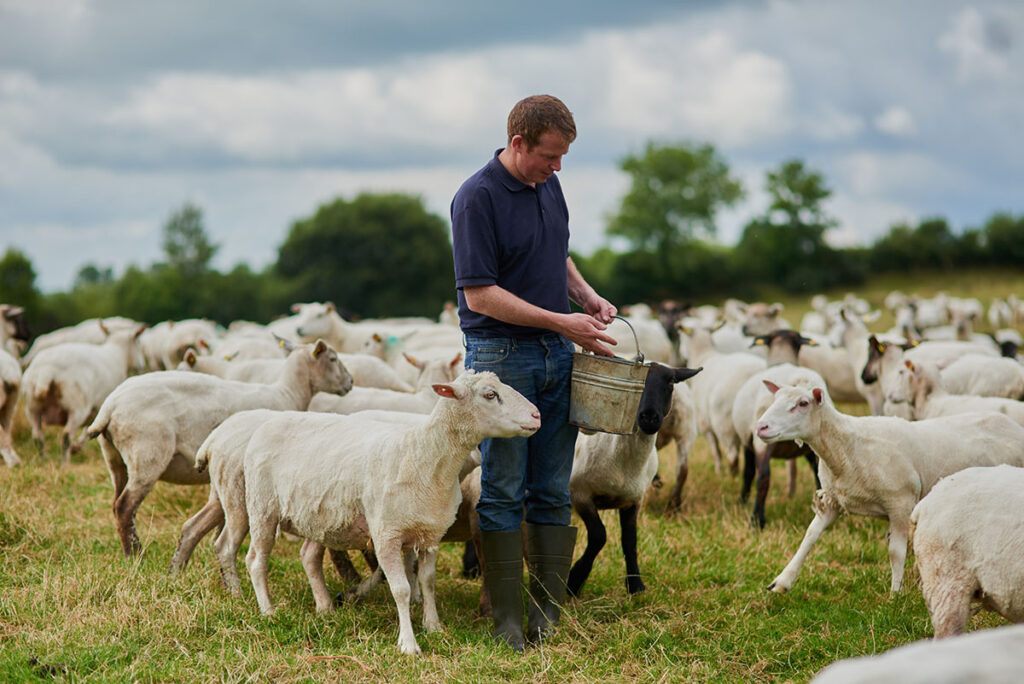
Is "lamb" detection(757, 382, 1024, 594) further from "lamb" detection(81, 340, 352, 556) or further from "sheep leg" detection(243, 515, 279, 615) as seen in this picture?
"lamb" detection(81, 340, 352, 556)

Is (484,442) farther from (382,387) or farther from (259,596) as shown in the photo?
(382,387)

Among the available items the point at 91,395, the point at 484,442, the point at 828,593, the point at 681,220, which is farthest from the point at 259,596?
the point at 681,220

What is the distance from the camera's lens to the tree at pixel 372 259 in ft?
154

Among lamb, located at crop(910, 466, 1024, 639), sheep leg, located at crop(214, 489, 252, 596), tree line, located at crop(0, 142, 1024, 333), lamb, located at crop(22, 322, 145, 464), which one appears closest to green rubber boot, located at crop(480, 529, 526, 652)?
sheep leg, located at crop(214, 489, 252, 596)

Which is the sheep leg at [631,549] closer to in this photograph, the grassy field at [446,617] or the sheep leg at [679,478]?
the grassy field at [446,617]

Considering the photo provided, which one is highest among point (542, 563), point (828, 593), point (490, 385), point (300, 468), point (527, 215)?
point (527, 215)

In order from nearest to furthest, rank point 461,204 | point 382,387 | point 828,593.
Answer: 1. point 461,204
2. point 828,593
3. point 382,387

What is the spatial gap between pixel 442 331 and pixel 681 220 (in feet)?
161

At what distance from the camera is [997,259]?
157 ft

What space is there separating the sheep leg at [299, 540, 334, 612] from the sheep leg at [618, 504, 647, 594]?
6.36ft

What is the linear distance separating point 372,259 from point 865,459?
142ft

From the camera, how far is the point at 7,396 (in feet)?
34.4

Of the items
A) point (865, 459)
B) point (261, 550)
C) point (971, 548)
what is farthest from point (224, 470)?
point (971, 548)

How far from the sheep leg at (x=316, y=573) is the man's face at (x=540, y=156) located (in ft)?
8.58
